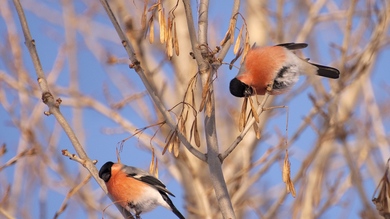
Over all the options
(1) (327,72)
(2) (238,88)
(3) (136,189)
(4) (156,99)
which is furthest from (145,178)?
(4) (156,99)

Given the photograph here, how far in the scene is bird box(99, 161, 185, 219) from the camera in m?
3.43

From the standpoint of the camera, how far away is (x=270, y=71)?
3.10 metres

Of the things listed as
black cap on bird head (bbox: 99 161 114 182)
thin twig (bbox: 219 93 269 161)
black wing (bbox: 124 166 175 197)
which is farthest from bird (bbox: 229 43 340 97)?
black cap on bird head (bbox: 99 161 114 182)

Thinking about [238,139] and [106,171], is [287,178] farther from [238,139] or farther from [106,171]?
[106,171]

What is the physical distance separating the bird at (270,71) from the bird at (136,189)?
83cm

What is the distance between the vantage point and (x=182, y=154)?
4281 mm

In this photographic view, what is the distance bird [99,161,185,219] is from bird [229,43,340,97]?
2.74 ft

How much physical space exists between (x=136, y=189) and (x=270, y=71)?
1.07 meters

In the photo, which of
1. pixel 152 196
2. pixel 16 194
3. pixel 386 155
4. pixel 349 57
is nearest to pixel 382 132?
pixel 386 155

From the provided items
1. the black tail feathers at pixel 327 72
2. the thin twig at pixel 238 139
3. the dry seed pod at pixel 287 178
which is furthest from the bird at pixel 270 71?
the dry seed pod at pixel 287 178

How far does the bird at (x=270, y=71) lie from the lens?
2953mm

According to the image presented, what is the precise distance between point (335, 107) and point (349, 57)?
50 cm

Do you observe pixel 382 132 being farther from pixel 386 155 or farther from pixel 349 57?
pixel 349 57

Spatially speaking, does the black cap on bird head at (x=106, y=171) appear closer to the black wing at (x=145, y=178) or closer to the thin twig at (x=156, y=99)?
the black wing at (x=145, y=178)
